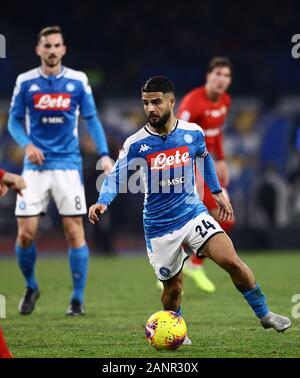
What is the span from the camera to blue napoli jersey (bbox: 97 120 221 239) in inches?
288

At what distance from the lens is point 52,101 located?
9422 mm

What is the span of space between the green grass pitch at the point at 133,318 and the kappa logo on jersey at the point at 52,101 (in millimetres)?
1977

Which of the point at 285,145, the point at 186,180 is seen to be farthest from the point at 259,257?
the point at 186,180

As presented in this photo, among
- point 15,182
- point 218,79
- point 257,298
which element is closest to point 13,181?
point 15,182

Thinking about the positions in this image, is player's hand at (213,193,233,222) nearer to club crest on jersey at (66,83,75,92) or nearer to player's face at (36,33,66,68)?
club crest on jersey at (66,83,75,92)

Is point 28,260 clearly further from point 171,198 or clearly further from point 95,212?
point 95,212

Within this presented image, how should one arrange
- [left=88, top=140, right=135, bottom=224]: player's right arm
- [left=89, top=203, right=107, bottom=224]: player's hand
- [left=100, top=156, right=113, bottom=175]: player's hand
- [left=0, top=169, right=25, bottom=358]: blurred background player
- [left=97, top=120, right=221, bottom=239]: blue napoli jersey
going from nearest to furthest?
[left=0, top=169, right=25, bottom=358]: blurred background player < [left=89, top=203, right=107, bottom=224]: player's hand < [left=88, top=140, right=135, bottom=224]: player's right arm < [left=97, top=120, right=221, bottom=239]: blue napoli jersey < [left=100, top=156, right=113, bottom=175]: player's hand

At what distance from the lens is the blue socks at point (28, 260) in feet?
31.1

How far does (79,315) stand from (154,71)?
14.7 m

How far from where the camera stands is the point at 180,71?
2322 cm

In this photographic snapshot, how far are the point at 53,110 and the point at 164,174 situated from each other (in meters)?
2.40

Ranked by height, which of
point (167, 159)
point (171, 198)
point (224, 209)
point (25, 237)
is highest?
point (167, 159)

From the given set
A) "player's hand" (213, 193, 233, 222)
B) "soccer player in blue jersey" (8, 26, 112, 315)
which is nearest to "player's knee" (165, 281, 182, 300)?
"player's hand" (213, 193, 233, 222)
